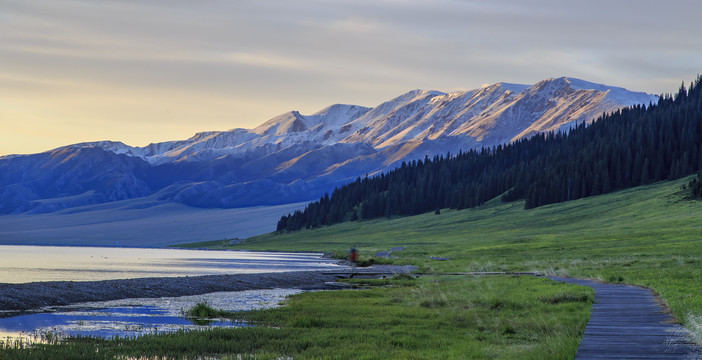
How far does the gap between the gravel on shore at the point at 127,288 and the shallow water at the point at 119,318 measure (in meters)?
1.90

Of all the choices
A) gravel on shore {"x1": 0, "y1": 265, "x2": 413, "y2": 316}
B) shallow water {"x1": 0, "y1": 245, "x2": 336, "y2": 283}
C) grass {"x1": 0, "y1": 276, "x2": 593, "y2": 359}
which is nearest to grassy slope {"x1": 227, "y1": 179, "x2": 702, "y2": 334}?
grass {"x1": 0, "y1": 276, "x2": 593, "y2": 359}

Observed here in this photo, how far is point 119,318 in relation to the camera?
34469 millimetres

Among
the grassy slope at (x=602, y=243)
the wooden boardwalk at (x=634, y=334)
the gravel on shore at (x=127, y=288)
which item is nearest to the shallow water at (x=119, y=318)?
the gravel on shore at (x=127, y=288)

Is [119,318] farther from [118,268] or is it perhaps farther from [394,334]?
[118,268]

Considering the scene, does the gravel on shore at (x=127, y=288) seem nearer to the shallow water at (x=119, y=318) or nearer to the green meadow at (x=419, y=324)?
the shallow water at (x=119, y=318)

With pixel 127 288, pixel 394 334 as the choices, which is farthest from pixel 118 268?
pixel 394 334

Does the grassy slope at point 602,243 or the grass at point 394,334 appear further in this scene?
the grassy slope at point 602,243

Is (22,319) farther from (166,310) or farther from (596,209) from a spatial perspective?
(596,209)

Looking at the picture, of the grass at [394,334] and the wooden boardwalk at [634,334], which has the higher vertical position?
the wooden boardwalk at [634,334]

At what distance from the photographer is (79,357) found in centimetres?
2125

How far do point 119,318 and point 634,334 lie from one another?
2468 cm

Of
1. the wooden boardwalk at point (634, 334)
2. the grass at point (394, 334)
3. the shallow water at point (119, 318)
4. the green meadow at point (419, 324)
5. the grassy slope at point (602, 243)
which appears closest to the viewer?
the wooden boardwalk at point (634, 334)

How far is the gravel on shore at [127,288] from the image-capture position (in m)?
40.3

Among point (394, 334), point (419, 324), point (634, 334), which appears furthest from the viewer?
point (419, 324)
